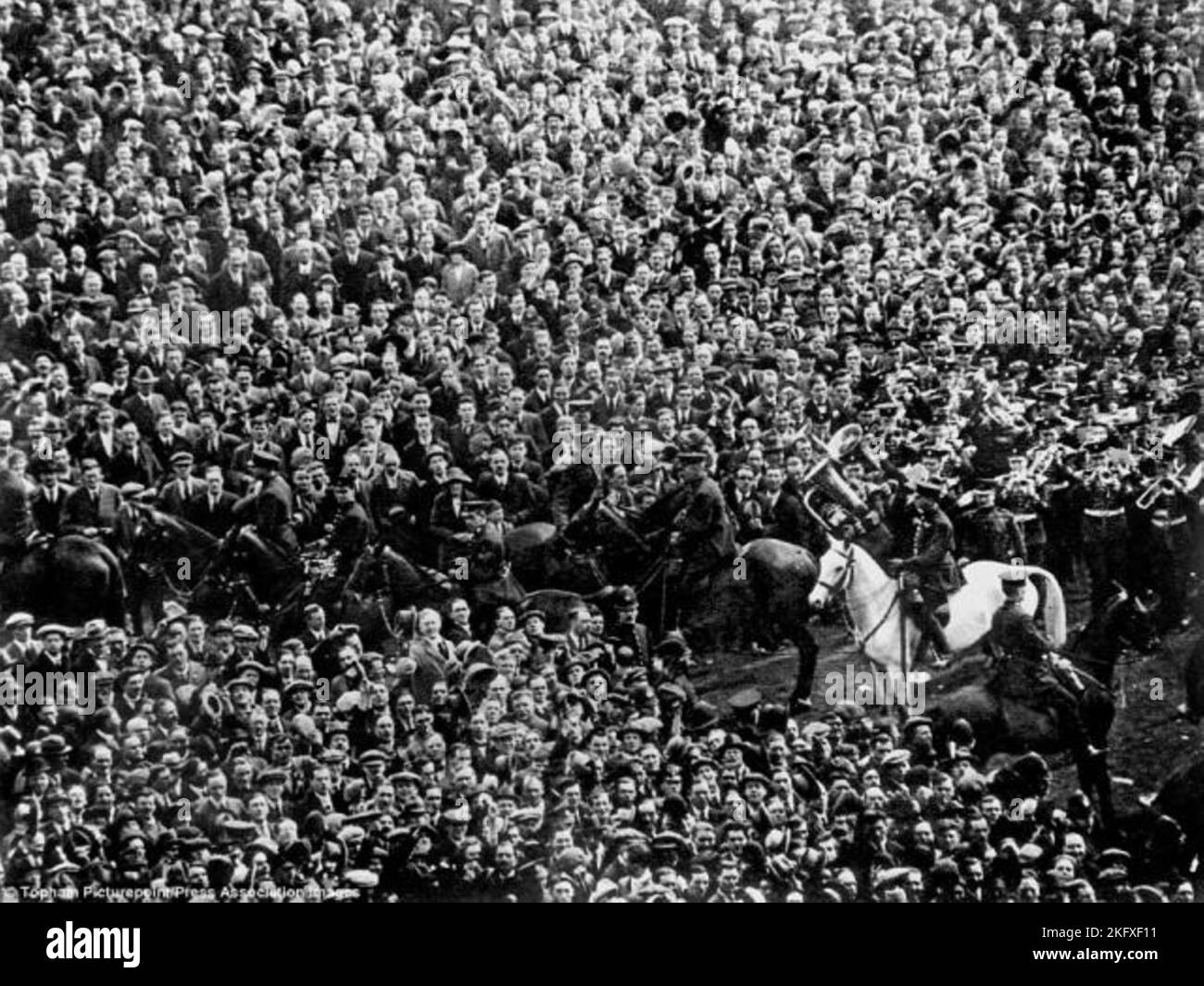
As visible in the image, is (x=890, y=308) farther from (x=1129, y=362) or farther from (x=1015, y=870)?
(x=1015, y=870)

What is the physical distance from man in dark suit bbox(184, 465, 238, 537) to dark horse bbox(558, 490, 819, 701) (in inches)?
93.4

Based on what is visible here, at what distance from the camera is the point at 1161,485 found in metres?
14.8

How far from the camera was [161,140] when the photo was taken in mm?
14828

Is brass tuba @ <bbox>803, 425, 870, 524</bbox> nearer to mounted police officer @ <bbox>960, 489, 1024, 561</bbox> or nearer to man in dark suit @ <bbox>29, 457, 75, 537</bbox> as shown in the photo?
mounted police officer @ <bbox>960, 489, 1024, 561</bbox>

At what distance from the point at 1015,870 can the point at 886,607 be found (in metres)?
1.96

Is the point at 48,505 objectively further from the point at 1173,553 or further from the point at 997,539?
the point at 1173,553

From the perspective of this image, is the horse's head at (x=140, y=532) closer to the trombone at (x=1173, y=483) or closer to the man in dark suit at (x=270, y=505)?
the man in dark suit at (x=270, y=505)

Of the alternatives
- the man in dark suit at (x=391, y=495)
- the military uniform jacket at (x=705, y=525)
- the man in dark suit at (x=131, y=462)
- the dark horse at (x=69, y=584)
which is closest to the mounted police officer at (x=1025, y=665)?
the military uniform jacket at (x=705, y=525)

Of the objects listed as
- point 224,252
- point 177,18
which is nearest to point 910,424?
point 224,252

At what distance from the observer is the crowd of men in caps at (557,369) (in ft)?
46.0

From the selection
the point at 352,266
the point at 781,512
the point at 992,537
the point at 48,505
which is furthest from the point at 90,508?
the point at 992,537

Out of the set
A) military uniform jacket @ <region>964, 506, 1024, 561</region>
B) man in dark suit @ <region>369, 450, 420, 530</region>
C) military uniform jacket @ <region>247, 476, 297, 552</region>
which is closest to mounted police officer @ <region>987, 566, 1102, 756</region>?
military uniform jacket @ <region>964, 506, 1024, 561</region>

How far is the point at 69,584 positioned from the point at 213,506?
1.08 meters

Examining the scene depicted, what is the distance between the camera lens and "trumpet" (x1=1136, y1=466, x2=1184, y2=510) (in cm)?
1482
